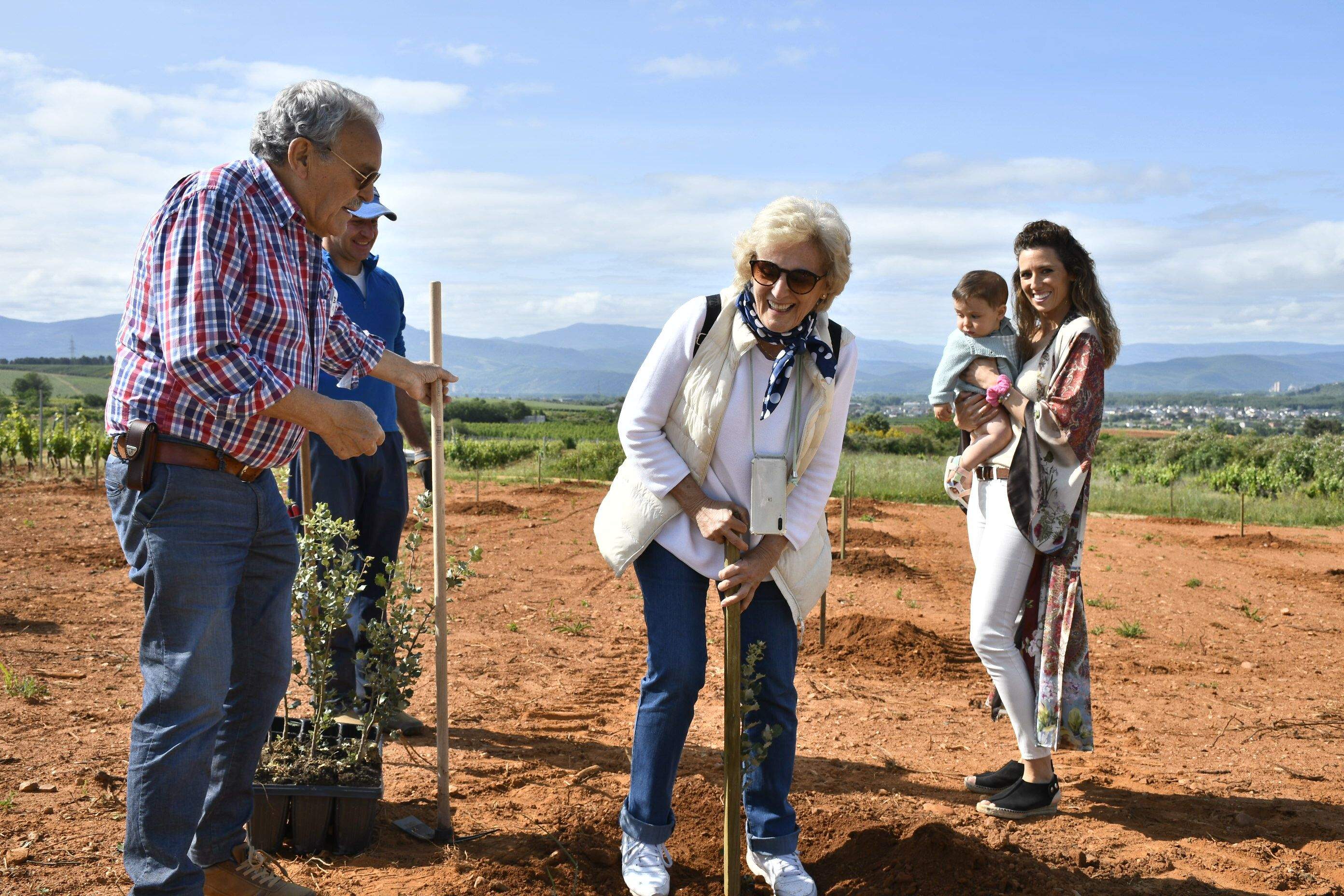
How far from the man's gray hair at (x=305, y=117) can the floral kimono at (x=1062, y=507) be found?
242cm

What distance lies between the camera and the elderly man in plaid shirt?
6.79 ft

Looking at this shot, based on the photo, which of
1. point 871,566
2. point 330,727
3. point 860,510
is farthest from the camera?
point 860,510

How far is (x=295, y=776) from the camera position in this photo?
2.93 meters

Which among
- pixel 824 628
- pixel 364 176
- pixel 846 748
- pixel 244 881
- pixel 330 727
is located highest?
pixel 364 176

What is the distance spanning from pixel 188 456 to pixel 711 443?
1.26 m

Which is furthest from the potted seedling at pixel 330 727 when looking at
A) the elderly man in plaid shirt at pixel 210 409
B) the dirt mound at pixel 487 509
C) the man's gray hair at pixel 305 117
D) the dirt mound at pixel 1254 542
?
the dirt mound at pixel 1254 542

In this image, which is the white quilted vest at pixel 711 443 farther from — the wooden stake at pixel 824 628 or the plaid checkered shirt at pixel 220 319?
the wooden stake at pixel 824 628

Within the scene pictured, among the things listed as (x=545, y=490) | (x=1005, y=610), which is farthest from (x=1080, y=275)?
(x=545, y=490)

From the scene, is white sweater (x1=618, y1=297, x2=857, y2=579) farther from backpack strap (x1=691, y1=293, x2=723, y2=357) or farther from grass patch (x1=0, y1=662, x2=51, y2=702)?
grass patch (x1=0, y1=662, x2=51, y2=702)

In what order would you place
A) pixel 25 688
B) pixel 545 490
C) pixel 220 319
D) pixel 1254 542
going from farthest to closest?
pixel 545 490 → pixel 1254 542 → pixel 25 688 → pixel 220 319

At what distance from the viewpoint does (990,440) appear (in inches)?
141

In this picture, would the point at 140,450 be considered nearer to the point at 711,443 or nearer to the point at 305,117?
the point at 305,117

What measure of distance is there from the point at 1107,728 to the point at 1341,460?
26.8 metres

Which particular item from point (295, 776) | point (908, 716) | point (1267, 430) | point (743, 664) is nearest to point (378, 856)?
point (295, 776)
